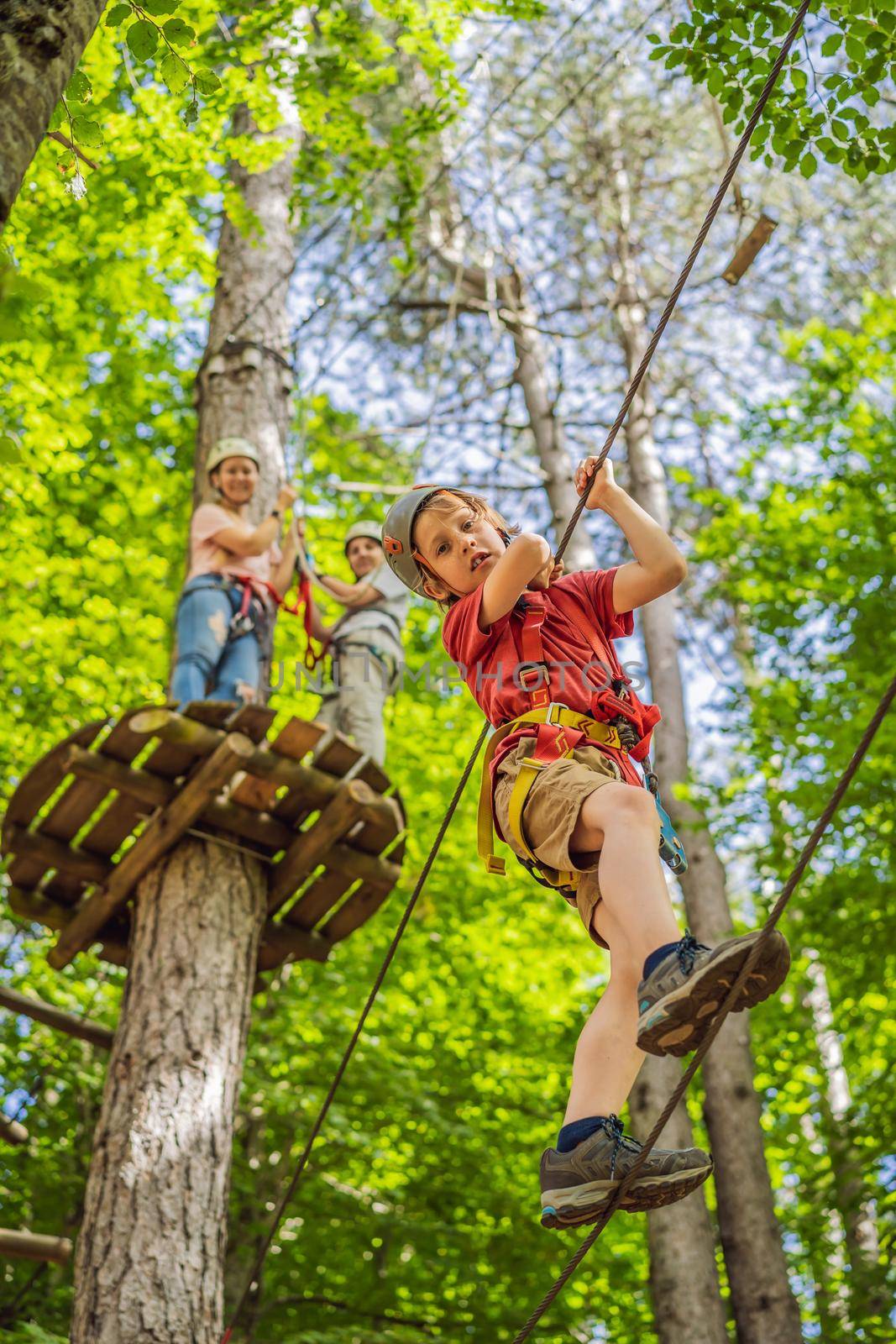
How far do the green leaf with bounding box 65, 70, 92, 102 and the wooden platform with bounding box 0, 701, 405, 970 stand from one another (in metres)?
2.43

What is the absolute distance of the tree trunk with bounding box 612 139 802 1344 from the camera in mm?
7559

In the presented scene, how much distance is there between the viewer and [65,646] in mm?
9469

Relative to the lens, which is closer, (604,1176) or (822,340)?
(604,1176)

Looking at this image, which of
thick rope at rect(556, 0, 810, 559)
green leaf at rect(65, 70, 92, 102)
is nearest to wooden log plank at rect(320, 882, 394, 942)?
thick rope at rect(556, 0, 810, 559)

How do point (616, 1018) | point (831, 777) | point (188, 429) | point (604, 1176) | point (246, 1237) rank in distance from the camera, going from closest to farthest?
point (604, 1176)
point (616, 1018)
point (831, 777)
point (246, 1237)
point (188, 429)

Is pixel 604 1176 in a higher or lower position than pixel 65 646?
lower

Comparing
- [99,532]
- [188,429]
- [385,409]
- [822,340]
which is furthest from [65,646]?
[822,340]

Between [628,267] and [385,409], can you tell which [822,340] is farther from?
[385,409]

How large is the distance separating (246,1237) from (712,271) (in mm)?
9566

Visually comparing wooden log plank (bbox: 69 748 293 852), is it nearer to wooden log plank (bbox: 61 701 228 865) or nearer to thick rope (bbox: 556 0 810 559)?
wooden log plank (bbox: 61 701 228 865)

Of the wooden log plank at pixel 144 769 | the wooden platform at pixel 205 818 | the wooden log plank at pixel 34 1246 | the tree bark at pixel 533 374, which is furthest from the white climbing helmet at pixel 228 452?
the wooden log plank at pixel 34 1246

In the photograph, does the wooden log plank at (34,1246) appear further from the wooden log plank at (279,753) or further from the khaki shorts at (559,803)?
the khaki shorts at (559,803)

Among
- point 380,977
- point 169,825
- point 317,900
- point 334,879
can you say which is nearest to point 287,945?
point 317,900

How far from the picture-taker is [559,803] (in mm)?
2684
